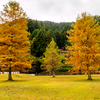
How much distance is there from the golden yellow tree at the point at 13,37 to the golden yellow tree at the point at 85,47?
28.1 ft

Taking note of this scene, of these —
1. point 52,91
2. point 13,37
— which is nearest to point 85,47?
point 52,91

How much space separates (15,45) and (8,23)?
13.2ft

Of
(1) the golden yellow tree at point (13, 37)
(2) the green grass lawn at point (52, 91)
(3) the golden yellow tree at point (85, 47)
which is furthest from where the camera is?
(1) the golden yellow tree at point (13, 37)

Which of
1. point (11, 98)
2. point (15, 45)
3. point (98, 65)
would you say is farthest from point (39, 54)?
point (11, 98)

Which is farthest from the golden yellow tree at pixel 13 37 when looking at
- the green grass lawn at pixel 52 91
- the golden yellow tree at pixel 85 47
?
the golden yellow tree at pixel 85 47

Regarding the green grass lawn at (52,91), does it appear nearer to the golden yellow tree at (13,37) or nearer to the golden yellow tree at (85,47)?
the golden yellow tree at (85,47)

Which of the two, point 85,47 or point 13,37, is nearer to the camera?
point 85,47

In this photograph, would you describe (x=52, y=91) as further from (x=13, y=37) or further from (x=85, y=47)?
(x=13, y=37)

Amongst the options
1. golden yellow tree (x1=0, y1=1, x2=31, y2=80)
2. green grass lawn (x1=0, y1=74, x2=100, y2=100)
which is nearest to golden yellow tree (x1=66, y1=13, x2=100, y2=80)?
green grass lawn (x1=0, y1=74, x2=100, y2=100)

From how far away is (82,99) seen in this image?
27.1ft

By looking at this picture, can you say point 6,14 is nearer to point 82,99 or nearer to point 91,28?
point 91,28

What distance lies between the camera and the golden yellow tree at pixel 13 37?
1993cm

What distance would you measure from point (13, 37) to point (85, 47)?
12250 millimetres

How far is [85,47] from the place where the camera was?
18.9 metres
